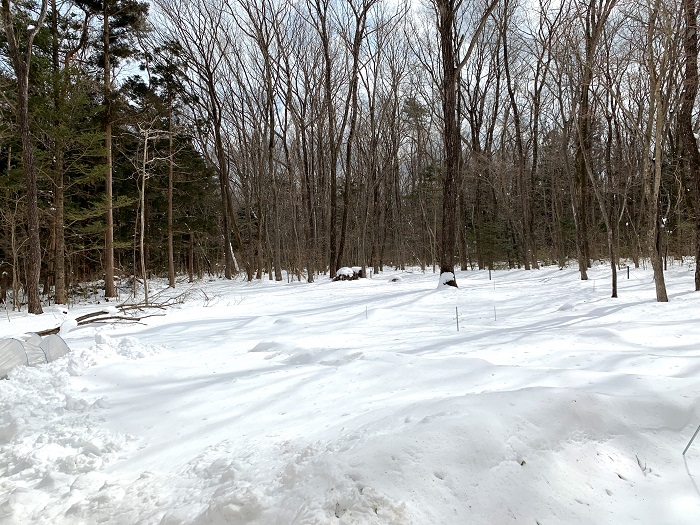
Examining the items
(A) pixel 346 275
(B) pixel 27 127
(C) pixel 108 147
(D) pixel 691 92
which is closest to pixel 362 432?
(D) pixel 691 92

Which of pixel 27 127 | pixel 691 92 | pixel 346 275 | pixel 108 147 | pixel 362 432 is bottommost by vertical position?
pixel 362 432

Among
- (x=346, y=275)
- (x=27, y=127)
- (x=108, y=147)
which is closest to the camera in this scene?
(x=27, y=127)

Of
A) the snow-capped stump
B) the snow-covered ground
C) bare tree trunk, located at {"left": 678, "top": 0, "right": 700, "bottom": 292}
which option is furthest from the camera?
the snow-capped stump

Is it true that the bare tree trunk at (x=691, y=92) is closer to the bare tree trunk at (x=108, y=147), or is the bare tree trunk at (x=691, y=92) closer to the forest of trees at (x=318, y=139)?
the forest of trees at (x=318, y=139)

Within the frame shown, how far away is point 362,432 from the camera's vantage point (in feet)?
7.57

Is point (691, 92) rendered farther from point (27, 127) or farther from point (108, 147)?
point (108, 147)

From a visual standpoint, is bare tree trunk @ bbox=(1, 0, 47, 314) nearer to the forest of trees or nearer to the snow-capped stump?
the forest of trees

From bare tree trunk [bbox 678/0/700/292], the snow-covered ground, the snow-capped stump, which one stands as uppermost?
bare tree trunk [bbox 678/0/700/292]

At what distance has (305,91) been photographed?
1934cm

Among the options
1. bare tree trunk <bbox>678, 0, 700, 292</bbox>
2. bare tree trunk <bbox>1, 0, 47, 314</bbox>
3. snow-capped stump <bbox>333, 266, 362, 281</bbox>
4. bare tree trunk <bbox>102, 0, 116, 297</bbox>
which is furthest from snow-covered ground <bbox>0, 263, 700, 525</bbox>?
snow-capped stump <bbox>333, 266, 362, 281</bbox>

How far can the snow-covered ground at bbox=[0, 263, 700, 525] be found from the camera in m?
1.77

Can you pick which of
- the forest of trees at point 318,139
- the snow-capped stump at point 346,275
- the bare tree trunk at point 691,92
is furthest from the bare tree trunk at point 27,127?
the bare tree trunk at point 691,92

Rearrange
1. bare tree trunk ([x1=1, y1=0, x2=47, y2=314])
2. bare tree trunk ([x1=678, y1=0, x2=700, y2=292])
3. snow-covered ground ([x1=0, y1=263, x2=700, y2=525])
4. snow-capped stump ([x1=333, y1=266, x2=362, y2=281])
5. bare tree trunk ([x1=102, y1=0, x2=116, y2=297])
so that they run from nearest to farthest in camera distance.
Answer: snow-covered ground ([x1=0, y1=263, x2=700, y2=525]) → bare tree trunk ([x1=678, y1=0, x2=700, y2=292]) → bare tree trunk ([x1=1, y1=0, x2=47, y2=314]) → bare tree trunk ([x1=102, y1=0, x2=116, y2=297]) → snow-capped stump ([x1=333, y1=266, x2=362, y2=281])

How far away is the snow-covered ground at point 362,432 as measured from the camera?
1.77m
